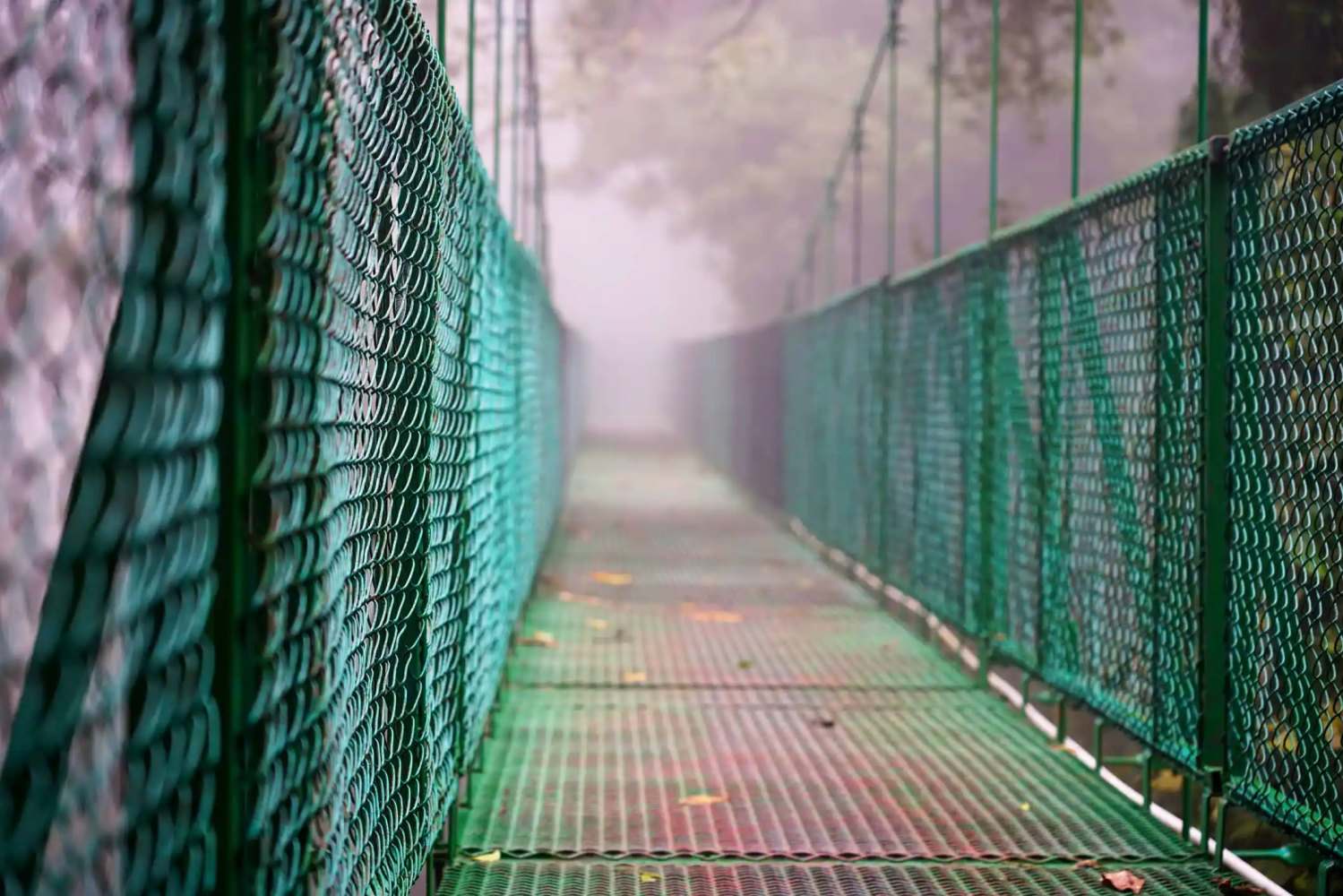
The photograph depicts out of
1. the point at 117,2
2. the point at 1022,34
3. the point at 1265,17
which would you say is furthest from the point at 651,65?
the point at 117,2

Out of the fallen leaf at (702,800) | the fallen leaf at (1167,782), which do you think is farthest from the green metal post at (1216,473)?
the fallen leaf at (1167,782)

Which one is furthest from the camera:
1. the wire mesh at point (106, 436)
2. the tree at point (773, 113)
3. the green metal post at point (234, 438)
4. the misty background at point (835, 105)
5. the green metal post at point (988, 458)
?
the tree at point (773, 113)

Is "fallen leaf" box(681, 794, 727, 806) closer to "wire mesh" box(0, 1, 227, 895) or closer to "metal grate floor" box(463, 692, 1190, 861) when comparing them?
"metal grate floor" box(463, 692, 1190, 861)

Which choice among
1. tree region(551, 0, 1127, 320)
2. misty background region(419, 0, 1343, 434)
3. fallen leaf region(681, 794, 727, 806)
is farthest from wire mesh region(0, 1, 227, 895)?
tree region(551, 0, 1127, 320)

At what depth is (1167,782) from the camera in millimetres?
5398

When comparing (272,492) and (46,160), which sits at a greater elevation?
(46,160)

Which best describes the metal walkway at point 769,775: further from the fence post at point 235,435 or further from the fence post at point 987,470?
the fence post at point 235,435

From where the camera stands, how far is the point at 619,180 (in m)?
29.1

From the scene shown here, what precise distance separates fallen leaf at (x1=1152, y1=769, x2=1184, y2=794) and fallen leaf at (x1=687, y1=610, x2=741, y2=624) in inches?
75.6

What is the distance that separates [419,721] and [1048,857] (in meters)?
1.51

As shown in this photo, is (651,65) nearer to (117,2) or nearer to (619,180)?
(619,180)

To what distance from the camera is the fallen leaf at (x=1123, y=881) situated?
3082 millimetres

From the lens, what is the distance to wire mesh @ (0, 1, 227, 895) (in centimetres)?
97

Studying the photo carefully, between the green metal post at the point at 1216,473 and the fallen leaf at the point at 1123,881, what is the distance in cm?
26
